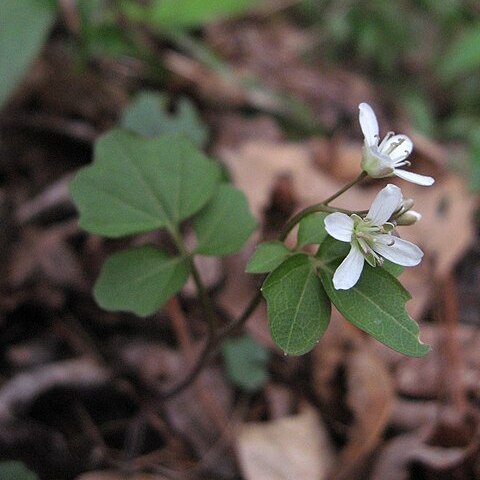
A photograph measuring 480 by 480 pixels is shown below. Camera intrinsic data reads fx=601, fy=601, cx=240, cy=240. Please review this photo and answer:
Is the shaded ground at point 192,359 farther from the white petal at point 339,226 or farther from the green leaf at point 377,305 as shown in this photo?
the white petal at point 339,226

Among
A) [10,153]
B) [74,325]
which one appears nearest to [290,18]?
[10,153]

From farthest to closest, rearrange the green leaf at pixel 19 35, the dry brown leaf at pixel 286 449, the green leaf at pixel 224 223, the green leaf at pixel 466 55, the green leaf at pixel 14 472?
the green leaf at pixel 466 55 < the green leaf at pixel 19 35 < the dry brown leaf at pixel 286 449 < the green leaf at pixel 224 223 < the green leaf at pixel 14 472

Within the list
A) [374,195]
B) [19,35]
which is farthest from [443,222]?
[19,35]

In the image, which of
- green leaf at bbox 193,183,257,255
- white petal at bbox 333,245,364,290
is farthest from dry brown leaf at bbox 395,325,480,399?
white petal at bbox 333,245,364,290

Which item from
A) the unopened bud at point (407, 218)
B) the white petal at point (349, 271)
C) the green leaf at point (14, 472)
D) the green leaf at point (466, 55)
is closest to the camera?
the white petal at point (349, 271)

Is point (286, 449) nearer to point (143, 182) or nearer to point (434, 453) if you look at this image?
point (434, 453)

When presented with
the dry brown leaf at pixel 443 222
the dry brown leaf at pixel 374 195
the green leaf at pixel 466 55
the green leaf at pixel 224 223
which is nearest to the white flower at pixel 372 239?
the green leaf at pixel 224 223

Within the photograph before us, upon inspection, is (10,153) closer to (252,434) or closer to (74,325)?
(74,325)
